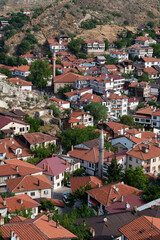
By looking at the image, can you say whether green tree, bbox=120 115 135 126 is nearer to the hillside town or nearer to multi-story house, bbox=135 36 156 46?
the hillside town

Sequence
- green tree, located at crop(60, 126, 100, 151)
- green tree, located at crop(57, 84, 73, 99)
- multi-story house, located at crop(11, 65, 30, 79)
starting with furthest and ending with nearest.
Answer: multi-story house, located at crop(11, 65, 30, 79)
green tree, located at crop(57, 84, 73, 99)
green tree, located at crop(60, 126, 100, 151)

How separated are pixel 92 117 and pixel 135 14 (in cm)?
6340

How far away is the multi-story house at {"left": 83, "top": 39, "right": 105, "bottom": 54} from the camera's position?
8118 centimetres

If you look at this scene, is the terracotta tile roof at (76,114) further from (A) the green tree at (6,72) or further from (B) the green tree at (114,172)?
(A) the green tree at (6,72)

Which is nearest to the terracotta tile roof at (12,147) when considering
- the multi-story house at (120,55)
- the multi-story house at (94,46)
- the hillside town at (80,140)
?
the hillside town at (80,140)

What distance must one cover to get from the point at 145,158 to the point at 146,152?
104 centimetres

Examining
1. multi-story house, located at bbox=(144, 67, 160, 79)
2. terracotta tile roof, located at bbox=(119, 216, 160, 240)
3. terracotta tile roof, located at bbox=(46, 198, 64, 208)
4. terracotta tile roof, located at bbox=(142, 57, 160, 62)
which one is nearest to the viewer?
terracotta tile roof, located at bbox=(119, 216, 160, 240)

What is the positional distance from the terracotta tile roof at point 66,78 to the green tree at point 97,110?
496 inches

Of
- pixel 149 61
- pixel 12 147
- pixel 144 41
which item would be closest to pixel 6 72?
pixel 149 61

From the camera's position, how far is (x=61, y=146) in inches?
1638

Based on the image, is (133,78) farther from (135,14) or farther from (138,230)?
(138,230)

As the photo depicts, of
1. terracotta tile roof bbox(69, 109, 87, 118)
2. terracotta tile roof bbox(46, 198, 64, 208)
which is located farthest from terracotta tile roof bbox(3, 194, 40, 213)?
terracotta tile roof bbox(69, 109, 87, 118)

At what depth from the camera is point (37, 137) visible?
40062mm

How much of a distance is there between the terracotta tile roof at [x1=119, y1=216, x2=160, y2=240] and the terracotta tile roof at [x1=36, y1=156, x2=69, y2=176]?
13.5 meters
